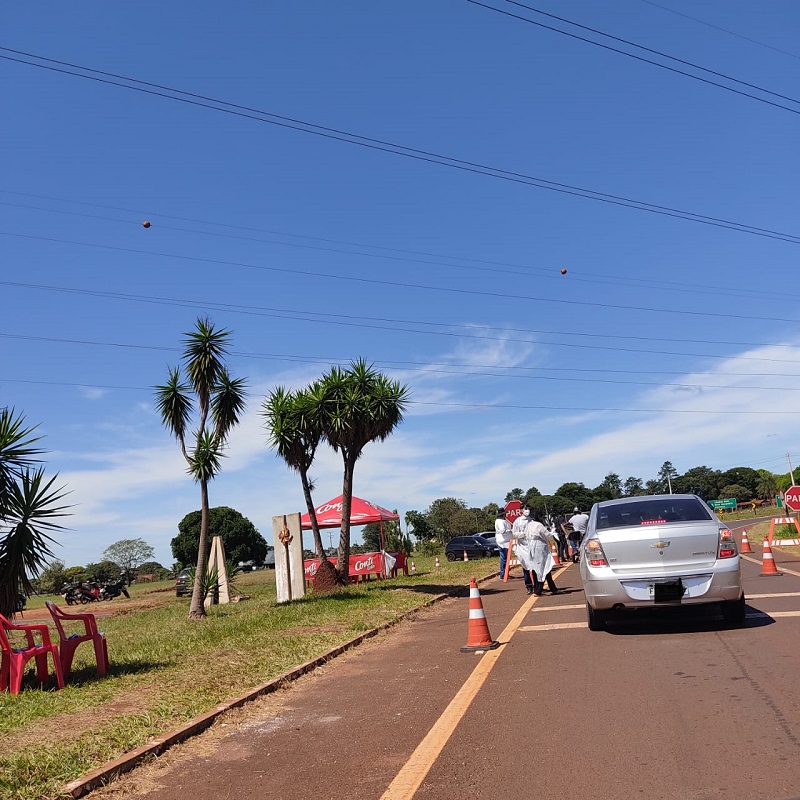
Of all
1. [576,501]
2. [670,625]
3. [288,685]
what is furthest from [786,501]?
[576,501]

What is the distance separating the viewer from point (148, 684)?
361 inches

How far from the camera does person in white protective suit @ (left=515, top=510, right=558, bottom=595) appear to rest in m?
15.1

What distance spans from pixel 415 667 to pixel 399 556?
19336 millimetres

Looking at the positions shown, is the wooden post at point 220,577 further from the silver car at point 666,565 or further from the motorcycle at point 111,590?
the motorcycle at point 111,590

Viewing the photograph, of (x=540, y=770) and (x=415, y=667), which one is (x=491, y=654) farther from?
(x=540, y=770)

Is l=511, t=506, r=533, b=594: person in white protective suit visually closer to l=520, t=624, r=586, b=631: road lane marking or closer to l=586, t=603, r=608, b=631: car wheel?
l=520, t=624, r=586, b=631: road lane marking

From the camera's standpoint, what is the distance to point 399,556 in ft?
92.8

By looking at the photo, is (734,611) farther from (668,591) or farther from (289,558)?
(289,558)

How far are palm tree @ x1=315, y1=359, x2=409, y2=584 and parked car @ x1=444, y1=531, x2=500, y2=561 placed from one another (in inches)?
884

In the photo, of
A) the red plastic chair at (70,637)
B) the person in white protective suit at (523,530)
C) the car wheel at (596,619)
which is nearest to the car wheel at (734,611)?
the car wheel at (596,619)

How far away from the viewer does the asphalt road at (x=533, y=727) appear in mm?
4676

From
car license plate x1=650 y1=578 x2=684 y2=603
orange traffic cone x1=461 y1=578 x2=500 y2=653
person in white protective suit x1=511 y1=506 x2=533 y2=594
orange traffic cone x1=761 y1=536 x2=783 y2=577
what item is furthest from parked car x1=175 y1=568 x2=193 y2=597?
car license plate x1=650 y1=578 x2=684 y2=603

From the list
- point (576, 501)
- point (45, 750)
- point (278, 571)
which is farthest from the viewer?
point (576, 501)

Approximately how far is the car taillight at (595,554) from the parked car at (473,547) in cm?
3513
